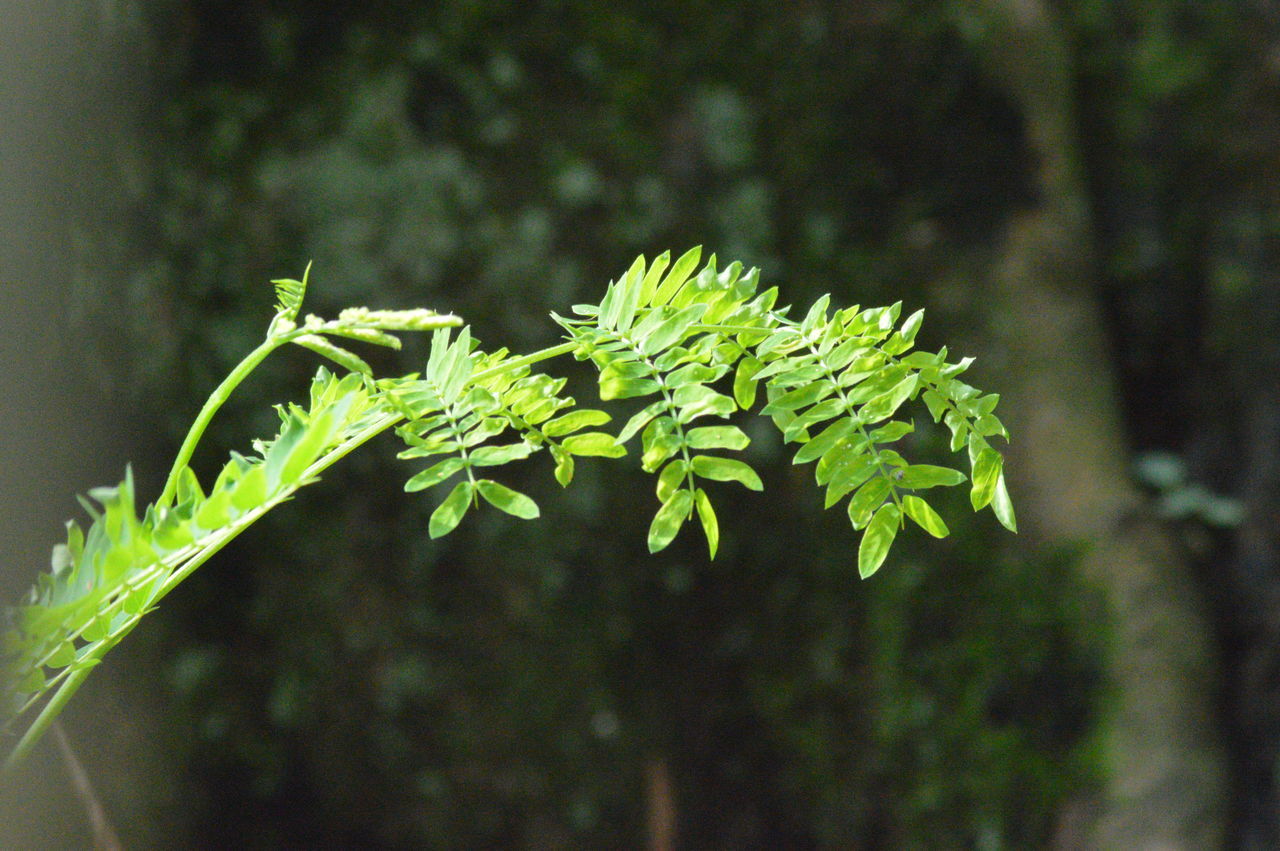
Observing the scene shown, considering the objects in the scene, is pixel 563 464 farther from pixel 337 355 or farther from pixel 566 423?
pixel 337 355

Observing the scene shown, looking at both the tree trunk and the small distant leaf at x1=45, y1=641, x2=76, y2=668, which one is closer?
the small distant leaf at x1=45, y1=641, x2=76, y2=668

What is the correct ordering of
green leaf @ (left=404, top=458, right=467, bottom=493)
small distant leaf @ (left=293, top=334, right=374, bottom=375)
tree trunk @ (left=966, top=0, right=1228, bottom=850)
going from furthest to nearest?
tree trunk @ (left=966, top=0, right=1228, bottom=850)
green leaf @ (left=404, top=458, right=467, bottom=493)
small distant leaf @ (left=293, top=334, right=374, bottom=375)

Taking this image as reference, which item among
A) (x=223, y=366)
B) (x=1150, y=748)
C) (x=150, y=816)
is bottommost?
(x=1150, y=748)

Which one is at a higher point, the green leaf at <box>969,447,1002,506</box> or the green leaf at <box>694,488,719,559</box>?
the green leaf at <box>694,488,719,559</box>

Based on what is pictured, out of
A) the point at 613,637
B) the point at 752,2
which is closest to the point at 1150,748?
the point at 613,637

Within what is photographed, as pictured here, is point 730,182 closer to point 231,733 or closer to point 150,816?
point 231,733

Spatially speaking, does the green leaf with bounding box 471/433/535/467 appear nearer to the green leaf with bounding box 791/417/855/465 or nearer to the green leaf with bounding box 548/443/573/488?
the green leaf with bounding box 548/443/573/488

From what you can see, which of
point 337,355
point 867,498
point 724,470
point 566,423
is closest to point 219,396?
point 337,355

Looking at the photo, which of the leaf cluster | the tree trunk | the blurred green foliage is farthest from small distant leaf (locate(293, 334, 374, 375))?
the tree trunk
